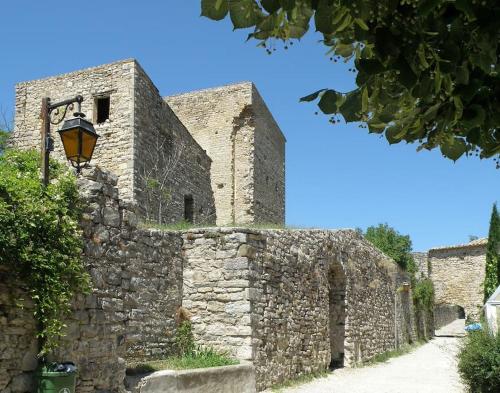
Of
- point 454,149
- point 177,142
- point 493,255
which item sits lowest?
point 454,149

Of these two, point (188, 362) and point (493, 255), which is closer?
point (188, 362)

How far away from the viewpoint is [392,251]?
23.0m

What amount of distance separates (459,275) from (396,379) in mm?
22880

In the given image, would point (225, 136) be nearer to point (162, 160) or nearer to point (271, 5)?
point (162, 160)

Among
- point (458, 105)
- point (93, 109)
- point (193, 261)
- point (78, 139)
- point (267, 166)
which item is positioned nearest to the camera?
point (458, 105)

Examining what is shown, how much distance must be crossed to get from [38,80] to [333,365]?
431 inches

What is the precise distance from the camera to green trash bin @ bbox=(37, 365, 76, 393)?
531 cm

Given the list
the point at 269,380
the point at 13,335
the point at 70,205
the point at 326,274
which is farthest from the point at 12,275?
the point at 326,274

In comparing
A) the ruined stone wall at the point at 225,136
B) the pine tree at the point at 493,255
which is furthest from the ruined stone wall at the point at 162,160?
the pine tree at the point at 493,255

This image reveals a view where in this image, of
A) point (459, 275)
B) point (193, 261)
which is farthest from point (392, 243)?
point (193, 261)

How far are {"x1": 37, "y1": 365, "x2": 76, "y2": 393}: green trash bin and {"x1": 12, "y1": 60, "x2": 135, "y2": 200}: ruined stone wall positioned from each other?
8350mm

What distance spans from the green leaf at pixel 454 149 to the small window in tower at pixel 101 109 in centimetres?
1243

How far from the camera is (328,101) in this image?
2594 mm

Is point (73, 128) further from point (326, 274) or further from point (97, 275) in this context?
point (326, 274)
